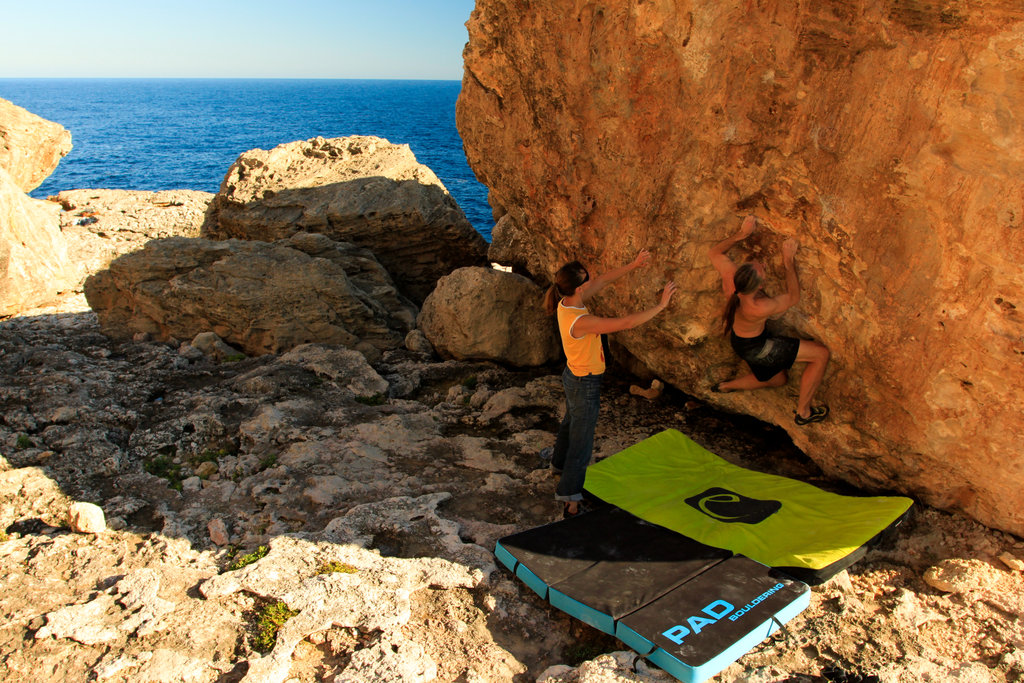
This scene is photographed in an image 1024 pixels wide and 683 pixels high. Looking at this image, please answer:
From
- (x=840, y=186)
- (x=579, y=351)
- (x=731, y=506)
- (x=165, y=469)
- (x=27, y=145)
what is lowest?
(x=165, y=469)

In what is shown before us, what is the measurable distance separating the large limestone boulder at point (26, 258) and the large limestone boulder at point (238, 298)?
0.95 m

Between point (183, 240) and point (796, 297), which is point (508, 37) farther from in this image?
point (183, 240)

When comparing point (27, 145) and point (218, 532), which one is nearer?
point (218, 532)

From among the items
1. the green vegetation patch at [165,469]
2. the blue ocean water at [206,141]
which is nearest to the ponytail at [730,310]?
the green vegetation patch at [165,469]

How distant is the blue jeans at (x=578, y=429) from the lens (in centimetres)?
509

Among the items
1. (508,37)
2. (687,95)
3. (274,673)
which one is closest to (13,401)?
(274,673)

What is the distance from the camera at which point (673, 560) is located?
4484 millimetres

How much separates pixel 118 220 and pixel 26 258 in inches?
186

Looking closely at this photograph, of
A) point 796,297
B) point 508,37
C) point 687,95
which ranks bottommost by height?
point 796,297

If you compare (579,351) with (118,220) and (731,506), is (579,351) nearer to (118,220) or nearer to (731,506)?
(731,506)

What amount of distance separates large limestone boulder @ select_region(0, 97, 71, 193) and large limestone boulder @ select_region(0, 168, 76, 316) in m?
2.73

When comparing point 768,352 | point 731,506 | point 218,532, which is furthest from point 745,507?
point 218,532

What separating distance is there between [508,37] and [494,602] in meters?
5.08

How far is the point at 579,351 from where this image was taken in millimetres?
4965
